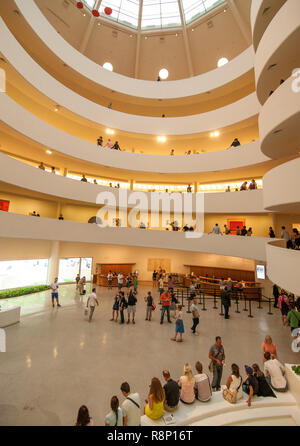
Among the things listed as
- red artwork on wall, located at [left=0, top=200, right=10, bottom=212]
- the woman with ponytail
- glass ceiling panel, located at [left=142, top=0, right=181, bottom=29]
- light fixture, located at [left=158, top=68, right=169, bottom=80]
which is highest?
glass ceiling panel, located at [left=142, top=0, right=181, bottom=29]

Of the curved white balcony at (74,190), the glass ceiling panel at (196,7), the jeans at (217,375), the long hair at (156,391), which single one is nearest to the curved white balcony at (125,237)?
the curved white balcony at (74,190)

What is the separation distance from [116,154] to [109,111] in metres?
4.06

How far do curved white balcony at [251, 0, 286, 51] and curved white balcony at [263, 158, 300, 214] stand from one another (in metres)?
6.82

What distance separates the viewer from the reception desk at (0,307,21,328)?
9.78 metres

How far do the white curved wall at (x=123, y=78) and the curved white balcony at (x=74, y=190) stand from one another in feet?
32.2

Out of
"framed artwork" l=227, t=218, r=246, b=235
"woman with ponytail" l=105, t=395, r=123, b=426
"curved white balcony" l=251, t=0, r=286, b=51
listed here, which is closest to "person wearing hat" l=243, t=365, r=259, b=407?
"woman with ponytail" l=105, t=395, r=123, b=426

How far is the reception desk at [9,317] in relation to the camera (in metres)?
9.78

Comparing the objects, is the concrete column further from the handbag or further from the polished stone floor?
the handbag

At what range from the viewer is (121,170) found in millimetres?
19922

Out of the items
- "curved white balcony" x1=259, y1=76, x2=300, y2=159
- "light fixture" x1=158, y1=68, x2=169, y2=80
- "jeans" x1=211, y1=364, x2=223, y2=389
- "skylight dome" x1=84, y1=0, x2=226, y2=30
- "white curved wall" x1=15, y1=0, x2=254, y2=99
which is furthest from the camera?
"light fixture" x1=158, y1=68, x2=169, y2=80

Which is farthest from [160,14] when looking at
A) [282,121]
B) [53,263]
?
[53,263]

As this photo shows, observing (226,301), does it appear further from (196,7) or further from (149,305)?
(196,7)

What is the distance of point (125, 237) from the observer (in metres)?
18.5

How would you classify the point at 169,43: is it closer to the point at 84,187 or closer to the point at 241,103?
the point at 241,103
